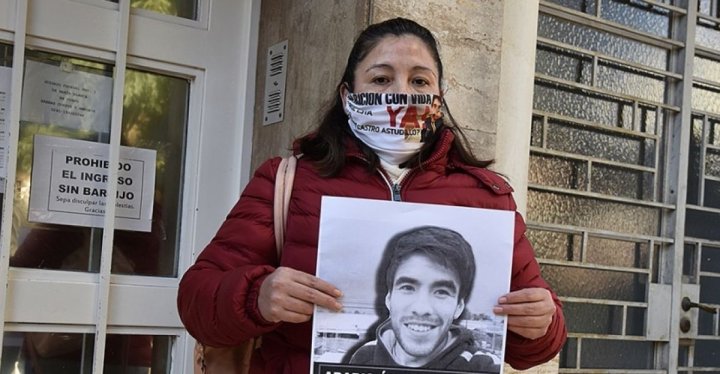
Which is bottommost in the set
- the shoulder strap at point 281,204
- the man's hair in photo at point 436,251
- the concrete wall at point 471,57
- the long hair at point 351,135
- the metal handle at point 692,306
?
the metal handle at point 692,306

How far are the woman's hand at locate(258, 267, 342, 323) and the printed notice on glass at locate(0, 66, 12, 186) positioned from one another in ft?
5.26

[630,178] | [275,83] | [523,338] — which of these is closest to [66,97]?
[275,83]

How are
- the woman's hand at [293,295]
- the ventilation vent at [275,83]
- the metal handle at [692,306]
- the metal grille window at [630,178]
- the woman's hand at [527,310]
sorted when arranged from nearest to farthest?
the woman's hand at [293,295]
the woman's hand at [527,310]
the ventilation vent at [275,83]
the metal grille window at [630,178]
the metal handle at [692,306]

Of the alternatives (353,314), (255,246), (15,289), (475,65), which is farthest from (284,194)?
(475,65)

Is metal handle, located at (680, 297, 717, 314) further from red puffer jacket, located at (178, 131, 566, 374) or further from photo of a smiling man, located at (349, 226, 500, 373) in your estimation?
photo of a smiling man, located at (349, 226, 500, 373)

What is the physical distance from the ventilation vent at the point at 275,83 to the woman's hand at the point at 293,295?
1712 millimetres

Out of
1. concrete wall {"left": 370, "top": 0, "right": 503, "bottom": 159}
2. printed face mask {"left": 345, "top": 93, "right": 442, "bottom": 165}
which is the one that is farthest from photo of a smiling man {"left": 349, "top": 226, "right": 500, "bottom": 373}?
concrete wall {"left": 370, "top": 0, "right": 503, "bottom": 159}

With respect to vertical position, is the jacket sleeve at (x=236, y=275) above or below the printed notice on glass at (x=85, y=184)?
below

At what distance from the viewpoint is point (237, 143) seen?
382cm

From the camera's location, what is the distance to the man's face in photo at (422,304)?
82.4 inches

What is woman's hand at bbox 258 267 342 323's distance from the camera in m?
2.00

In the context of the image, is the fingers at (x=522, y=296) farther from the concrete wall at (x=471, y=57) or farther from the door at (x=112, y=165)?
the door at (x=112, y=165)

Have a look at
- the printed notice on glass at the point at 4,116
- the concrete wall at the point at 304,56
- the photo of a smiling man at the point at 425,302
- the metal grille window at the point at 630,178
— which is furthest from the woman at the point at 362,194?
the metal grille window at the point at 630,178

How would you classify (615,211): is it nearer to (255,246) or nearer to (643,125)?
(643,125)
